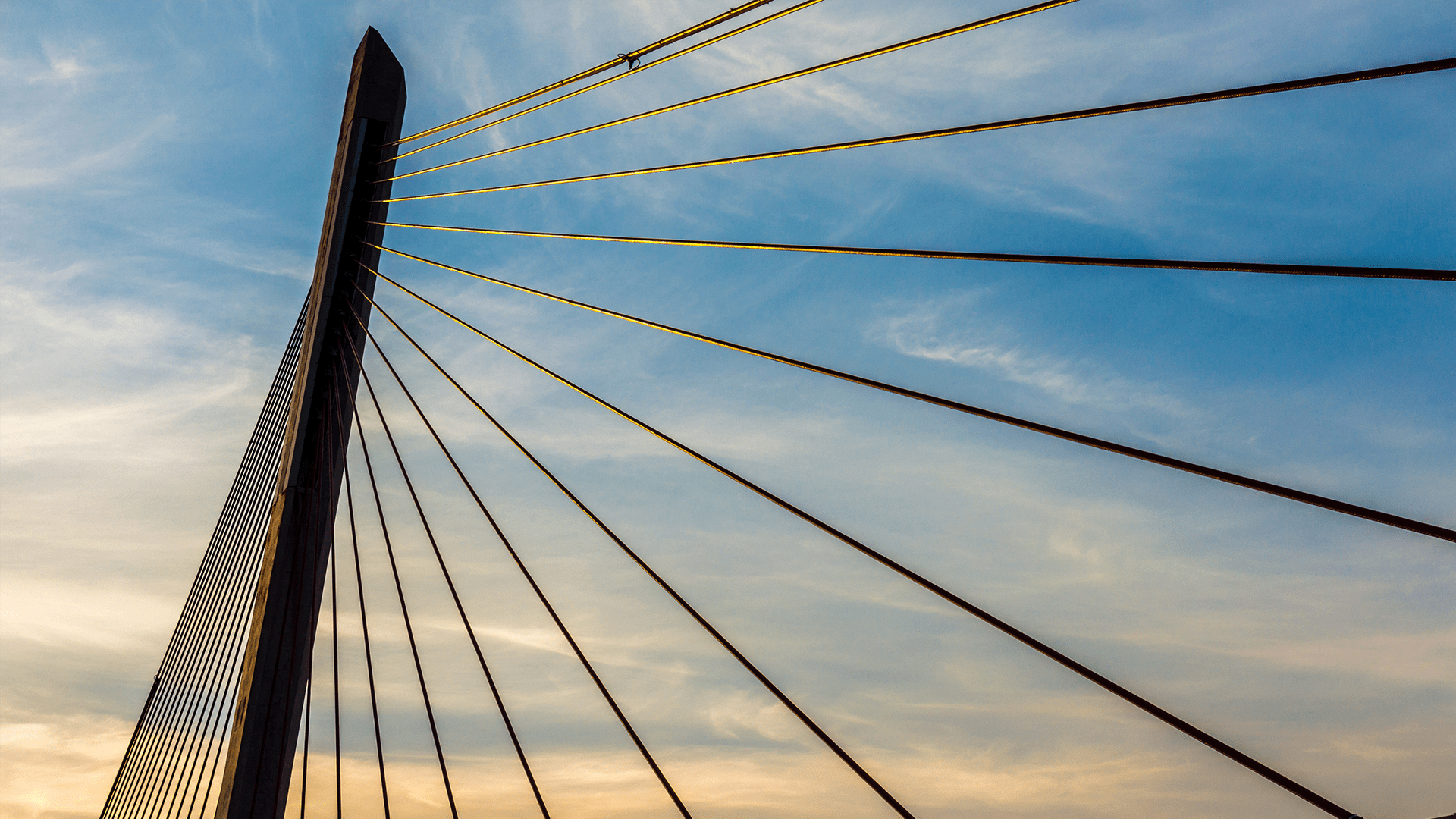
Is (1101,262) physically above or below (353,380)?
below

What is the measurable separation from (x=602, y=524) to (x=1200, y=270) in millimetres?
A: 3293

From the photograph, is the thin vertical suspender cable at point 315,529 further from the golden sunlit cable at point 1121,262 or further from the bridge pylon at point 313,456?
the golden sunlit cable at point 1121,262

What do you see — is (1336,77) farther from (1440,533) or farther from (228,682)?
(228,682)

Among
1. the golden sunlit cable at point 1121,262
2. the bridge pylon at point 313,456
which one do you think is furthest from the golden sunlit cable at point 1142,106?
the bridge pylon at point 313,456

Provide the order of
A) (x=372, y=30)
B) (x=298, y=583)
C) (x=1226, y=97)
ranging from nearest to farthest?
(x=1226, y=97)
(x=298, y=583)
(x=372, y=30)

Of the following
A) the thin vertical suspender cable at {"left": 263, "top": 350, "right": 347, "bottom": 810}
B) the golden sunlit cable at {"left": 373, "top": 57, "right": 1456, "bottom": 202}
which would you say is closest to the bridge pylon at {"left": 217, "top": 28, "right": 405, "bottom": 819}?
the thin vertical suspender cable at {"left": 263, "top": 350, "right": 347, "bottom": 810}

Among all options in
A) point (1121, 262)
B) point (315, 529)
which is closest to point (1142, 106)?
point (1121, 262)

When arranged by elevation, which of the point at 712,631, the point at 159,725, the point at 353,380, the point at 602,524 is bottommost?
the point at 159,725

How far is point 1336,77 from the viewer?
8.48ft

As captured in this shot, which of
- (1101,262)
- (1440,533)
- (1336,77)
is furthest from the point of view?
(1101,262)

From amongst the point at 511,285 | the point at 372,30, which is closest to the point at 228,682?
the point at 511,285

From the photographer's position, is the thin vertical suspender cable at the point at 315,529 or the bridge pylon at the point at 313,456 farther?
the thin vertical suspender cable at the point at 315,529

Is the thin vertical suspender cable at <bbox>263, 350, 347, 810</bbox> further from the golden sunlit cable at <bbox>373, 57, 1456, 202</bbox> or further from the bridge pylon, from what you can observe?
the golden sunlit cable at <bbox>373, 57, 1456, 202</bbox>

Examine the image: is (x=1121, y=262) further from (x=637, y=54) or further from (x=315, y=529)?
(x=315, y=529)
